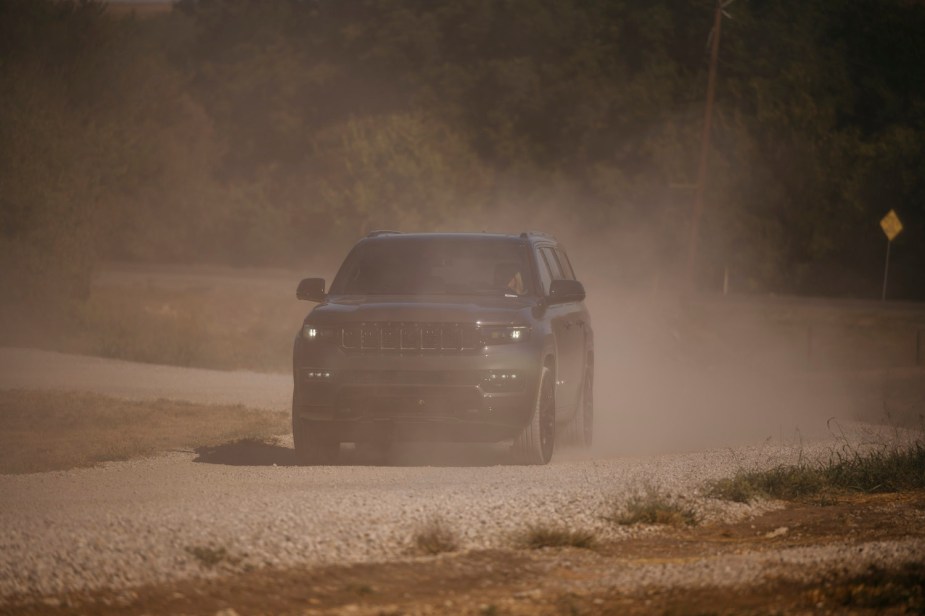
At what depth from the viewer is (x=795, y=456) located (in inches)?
529

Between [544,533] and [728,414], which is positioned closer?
[544,533]

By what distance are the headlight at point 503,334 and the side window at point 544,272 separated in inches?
47.3

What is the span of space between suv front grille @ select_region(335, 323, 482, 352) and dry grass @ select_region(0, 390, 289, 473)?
3.75 m

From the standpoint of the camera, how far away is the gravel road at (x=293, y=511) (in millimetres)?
7691

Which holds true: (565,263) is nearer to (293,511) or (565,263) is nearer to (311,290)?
(311,290)

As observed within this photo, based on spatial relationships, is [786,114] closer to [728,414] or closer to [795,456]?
[728,414]

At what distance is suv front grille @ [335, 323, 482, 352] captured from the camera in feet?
39.4

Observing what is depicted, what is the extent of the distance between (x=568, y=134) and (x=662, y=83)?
16.5 feet

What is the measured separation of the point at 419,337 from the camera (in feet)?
39.4

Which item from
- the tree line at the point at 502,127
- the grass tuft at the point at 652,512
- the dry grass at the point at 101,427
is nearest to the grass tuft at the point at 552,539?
the grass tuft at the point at 652,512

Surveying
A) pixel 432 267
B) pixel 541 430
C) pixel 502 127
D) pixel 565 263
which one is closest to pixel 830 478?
pixel 541 430

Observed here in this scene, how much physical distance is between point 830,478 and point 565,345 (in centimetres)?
291

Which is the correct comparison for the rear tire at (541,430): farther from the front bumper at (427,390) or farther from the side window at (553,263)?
the side window at (553,263)

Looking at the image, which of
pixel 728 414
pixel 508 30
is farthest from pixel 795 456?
pixel 508 30
